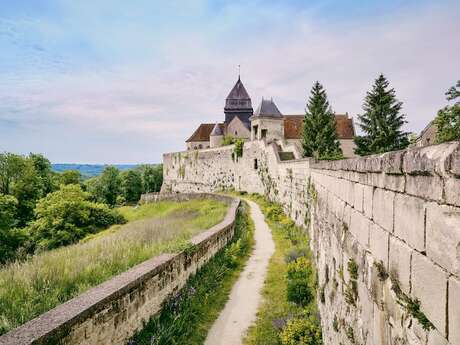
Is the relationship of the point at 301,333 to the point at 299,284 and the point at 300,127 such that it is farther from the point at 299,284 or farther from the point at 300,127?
the point at 300,127

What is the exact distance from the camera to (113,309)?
17.4ft

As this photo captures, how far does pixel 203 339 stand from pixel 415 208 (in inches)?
211

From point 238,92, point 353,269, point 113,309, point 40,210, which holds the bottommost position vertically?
point 40,210

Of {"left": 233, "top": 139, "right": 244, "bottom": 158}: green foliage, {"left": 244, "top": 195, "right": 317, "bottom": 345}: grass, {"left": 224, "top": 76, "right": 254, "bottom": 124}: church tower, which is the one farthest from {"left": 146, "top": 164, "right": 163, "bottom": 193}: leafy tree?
{"left": 244, "top": 195, "right": 317, "bottom": 345}: grass

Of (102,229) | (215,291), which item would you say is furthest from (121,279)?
(102,229)

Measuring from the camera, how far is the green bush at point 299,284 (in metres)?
8.36

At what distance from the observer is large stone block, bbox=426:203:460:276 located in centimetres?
189

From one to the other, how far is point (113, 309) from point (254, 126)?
37.1 metres

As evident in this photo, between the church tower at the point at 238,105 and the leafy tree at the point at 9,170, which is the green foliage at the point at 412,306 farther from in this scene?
the church tower at the point at 238,105

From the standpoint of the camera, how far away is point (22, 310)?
500cm

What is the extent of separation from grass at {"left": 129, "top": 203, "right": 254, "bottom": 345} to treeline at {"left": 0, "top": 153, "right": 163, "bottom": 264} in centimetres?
615

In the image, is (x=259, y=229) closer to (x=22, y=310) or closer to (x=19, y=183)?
(x=22, y=310)

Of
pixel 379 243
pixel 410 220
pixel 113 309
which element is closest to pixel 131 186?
pixel 113 309

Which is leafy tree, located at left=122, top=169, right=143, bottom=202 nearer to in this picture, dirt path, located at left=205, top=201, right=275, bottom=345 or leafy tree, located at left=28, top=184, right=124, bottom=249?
leafy tree, located at left=28, top=184, right=124, bottom=249
